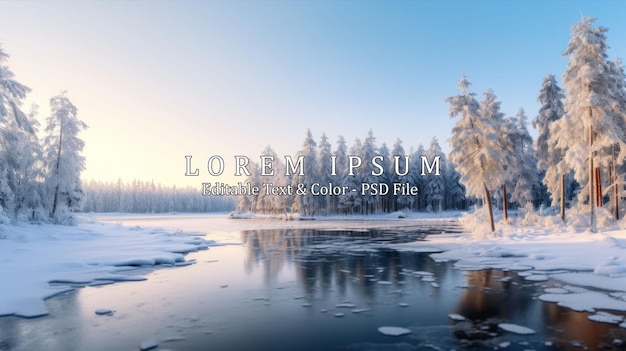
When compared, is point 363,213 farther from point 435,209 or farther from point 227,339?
point 227,339

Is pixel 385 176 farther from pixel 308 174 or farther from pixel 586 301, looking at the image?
pixel 586 301

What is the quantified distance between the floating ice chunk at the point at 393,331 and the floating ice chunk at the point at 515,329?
7.23ft

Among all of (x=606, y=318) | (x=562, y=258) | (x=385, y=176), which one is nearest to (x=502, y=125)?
(x=562, y=258)

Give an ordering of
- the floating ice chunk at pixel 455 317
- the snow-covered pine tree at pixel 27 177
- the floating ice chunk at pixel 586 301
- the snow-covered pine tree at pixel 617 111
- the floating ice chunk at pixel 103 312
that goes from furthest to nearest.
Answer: the snow-covered pine tree at pixel 27 177, the snow-covered pine tree at pixel 617 111, the floating ice chunk at pixel 103 312, the floating ice chunk at pixel 586 301, the floating ice chunk at pixel 455 317

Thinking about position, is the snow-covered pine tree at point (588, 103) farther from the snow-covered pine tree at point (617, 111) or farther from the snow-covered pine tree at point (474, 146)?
the snow-covered pine tree at point (474, 146)

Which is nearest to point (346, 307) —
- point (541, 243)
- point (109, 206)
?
point (541, 243)

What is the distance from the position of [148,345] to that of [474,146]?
92.8ft

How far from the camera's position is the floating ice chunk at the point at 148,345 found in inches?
296

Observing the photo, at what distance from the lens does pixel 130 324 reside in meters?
9.18

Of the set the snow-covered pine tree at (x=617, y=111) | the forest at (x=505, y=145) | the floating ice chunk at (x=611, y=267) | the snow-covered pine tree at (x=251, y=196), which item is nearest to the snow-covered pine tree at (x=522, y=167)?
the forest at (x=505, y=145)

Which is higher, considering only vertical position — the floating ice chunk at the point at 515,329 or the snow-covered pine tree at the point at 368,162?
the snow-covered pine tree at the point at 368,162

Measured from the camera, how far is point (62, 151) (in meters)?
36.8

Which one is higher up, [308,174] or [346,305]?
[308,174]

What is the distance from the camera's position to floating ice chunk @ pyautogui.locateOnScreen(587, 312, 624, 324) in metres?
8.64
